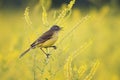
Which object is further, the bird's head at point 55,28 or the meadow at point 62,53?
the bird's head at point 55,28

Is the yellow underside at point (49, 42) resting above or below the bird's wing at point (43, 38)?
below

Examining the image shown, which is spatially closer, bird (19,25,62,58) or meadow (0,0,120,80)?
Result: meadow (0,0,120,80)

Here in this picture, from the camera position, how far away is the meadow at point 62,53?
557cm

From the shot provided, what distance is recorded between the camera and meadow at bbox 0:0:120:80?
5.57 m

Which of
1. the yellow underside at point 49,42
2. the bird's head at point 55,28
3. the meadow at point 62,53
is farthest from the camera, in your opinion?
the bird's head at point 55,28

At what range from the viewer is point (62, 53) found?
575cm

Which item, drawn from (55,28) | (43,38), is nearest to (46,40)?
(43,38)

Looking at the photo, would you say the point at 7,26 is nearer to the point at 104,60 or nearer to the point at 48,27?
the point at 104,60

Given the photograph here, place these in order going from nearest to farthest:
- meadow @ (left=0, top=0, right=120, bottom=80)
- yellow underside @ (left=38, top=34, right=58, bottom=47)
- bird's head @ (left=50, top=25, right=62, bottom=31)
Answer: meadow @ (left=0, top=0, right=120, bottom=80) < yellow underside @ (left=38, top=34, right=58, bottom=47) < bird's head @ (left=50, top=25, right=62, bottom=31)

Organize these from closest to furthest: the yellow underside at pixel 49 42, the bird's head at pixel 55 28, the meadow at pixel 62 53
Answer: the meadow at pixel 62 53 < the yellow underside at pixel 49 42 < the bird's head at pixel 55 28

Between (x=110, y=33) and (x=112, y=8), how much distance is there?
6.50 feet

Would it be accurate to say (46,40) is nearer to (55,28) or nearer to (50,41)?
(50,41)

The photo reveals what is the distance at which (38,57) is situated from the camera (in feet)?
19.2

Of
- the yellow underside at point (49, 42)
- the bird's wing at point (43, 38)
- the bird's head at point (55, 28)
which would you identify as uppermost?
the bird's head at point (55, 28)
